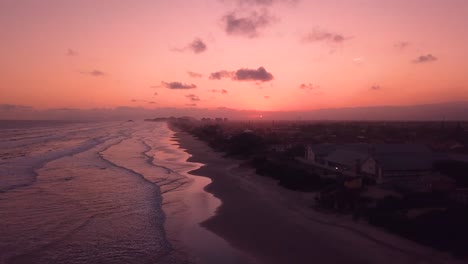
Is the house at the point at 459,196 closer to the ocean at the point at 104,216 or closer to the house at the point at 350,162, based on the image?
the house at the point at 350,162

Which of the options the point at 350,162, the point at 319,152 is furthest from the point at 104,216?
the point at 319,152

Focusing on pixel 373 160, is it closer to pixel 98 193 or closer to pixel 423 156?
pixel 423 156

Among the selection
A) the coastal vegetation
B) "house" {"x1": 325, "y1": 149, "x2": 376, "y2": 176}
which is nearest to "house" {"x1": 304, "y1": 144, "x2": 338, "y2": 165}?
"house" {"x1": 325, "y1": 149, "x2": 376, "y2": 176}

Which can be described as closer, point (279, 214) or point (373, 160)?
point (279, 214)

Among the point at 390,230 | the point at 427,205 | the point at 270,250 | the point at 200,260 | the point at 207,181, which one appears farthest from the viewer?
the point at 207,181

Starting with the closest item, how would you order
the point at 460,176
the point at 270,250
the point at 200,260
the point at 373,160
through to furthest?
the point at 200,260
the point at 270,250
the point at 460,176
the point at 373,160

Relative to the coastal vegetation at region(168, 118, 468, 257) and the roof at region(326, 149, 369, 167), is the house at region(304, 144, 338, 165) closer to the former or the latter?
the roof at region(326, 149, 369, 167)

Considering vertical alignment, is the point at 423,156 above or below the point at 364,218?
above

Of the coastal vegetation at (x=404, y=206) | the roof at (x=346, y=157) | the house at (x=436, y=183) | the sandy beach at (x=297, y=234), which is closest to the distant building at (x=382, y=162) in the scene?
the roof at (x=346, y=157)

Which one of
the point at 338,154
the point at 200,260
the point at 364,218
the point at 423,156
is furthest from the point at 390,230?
the point at 338,154
